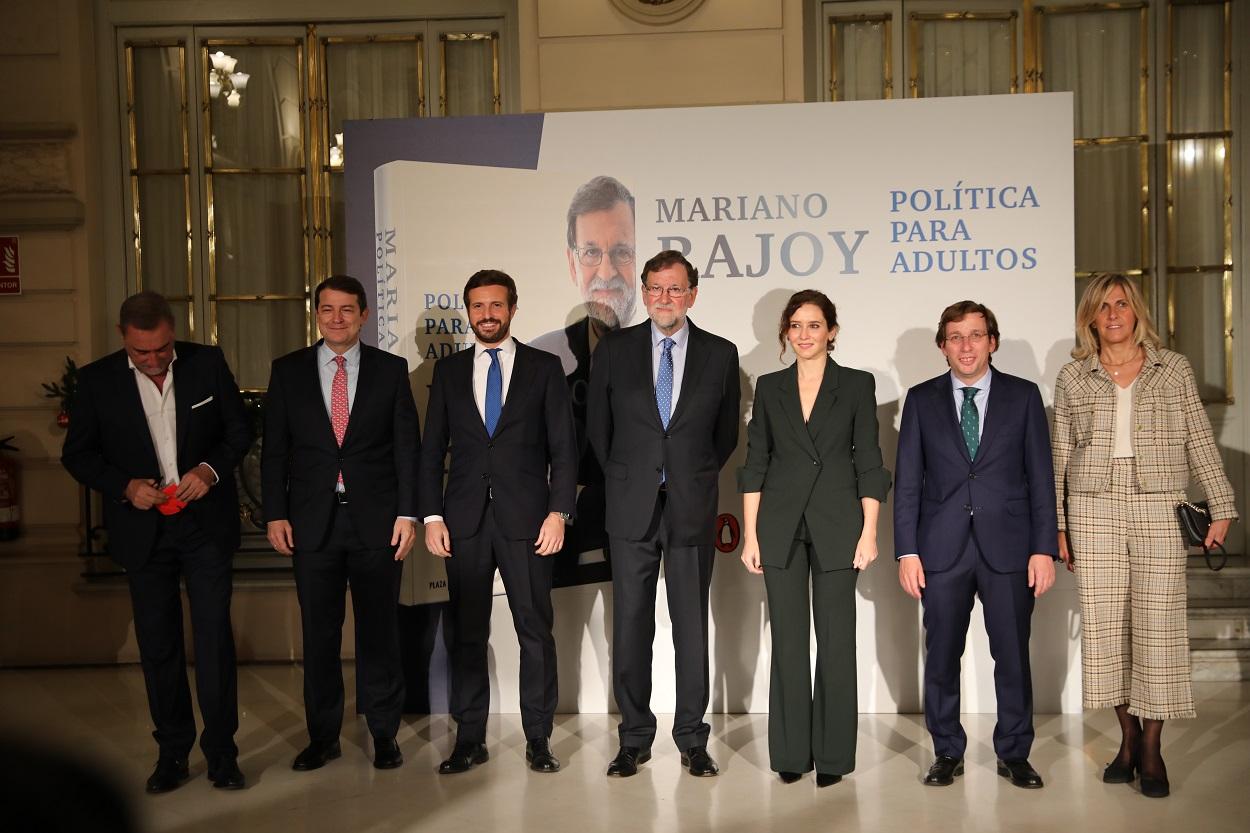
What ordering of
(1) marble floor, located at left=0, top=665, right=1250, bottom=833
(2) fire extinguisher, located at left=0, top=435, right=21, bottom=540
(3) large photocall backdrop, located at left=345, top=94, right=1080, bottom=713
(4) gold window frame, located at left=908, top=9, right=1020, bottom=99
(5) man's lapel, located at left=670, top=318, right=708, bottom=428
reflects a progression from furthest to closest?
(4) gold window frame, located at left=908, top=9, right=1020, bottom=99 < (2) fire extinguisher, located at left=0, top=435, right=21, bottom=540 < (3) large photocall backdrop, located at left=345, top=94, right=1080, bottom=713 < (5) man's lapel, located at left=670, top=318, right=708, bottom=428 < (1) marble floor, located at left=0, top=665, right=1250, bottom=833

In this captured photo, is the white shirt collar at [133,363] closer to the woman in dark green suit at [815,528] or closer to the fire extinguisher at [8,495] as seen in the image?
the woman in dark green suit at [815,528]

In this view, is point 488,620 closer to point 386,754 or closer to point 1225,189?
point 386,754

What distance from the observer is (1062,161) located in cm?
479

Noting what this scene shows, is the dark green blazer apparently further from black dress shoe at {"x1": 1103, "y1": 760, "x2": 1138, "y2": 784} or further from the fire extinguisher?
the fire extinguisher

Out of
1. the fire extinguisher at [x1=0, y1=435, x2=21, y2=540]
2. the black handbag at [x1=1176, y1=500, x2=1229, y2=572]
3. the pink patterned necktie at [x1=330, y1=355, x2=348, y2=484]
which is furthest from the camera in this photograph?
the fire extinguisher at [x1=0, y1=435, x2=21, y2=540]

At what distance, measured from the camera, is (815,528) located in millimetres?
4016

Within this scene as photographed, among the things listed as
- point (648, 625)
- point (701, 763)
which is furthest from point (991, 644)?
point (648, 625)

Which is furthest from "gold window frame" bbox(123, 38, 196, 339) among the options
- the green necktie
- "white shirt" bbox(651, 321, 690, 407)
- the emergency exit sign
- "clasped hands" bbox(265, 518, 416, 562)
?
the green necktie

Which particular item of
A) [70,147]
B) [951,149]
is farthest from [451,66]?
[951,149]

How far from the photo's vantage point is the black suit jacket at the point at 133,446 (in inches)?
161

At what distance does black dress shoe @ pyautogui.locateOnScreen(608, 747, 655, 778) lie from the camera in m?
4.20

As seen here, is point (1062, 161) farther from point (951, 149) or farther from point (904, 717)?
point (904, 717)

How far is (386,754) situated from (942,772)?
1.94 meters

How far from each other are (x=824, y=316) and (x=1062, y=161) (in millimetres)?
1441
